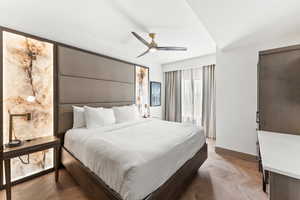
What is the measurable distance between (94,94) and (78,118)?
0.68 metres

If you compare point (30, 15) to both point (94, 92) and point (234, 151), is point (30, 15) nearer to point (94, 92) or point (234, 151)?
point (94, 92)

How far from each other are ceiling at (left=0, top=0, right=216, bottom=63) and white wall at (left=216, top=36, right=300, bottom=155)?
80 centimetres

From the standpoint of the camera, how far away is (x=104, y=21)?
8.05 feet

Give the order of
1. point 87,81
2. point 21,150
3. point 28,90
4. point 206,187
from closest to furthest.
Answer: point 21,150, point 206,187, point 28,90, point 87,81

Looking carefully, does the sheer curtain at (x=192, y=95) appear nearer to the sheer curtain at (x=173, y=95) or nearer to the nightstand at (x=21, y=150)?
the sheer curtain at (x=173, y=95)

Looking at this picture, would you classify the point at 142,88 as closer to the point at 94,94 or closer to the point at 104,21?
the point at 94,94

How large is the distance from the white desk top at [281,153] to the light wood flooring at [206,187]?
939 millimetres

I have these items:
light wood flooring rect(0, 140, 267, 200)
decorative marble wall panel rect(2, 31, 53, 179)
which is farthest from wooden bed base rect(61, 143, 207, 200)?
decorative marble wall panel rect(2, 31, 53, 179)

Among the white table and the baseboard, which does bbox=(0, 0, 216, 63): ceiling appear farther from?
the baseboard

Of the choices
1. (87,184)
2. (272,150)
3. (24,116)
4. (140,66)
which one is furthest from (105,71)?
(272,150)

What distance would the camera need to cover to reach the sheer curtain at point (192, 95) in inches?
184

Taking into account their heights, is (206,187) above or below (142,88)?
below

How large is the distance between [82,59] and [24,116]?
1.42m

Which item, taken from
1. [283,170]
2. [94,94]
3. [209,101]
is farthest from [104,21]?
[209,101]
